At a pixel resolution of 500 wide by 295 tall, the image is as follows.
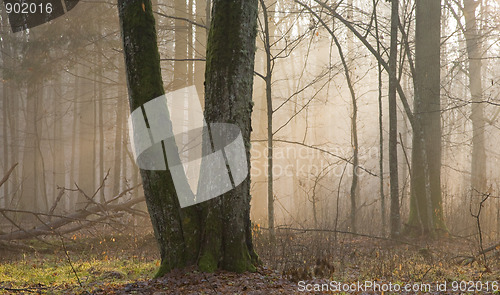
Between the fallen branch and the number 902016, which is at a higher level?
the number 902016

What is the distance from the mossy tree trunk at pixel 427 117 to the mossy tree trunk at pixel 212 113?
5641 mm

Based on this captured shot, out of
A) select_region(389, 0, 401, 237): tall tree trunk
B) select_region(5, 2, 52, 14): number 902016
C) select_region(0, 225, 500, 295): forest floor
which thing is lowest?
select_region(0, 225, 500, 295): forest floor

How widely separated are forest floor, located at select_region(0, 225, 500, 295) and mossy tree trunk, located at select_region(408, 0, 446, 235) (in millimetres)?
804

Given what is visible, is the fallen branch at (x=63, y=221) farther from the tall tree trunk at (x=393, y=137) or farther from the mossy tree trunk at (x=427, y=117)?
the mossy tree trunk at (x=427, y=117)

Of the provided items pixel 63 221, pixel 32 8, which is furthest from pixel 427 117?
pixel 32 8

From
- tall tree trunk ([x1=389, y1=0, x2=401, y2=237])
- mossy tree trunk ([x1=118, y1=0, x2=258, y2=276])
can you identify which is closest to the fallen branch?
mossy tree trunk ([x1=118, y1=0, x2=258, y2=276])

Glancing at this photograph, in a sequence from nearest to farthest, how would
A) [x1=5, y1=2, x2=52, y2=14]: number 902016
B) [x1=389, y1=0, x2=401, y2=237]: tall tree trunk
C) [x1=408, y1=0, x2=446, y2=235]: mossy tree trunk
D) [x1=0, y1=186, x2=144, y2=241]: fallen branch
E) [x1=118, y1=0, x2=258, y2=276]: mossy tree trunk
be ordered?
[x1=118, y1=0, x2=258, y2=276]: mossy tree trunk < [x1=0, y1=186, x2=144, y2=241]: fallen branch < [x1=389, y1=0, x2=401, y2=237]: tall tree trunk < [x1=408, y1=0, x2=446, y2=235]: mossy tree trunk < [x1=5, y1=2, x2=52, y2=14]: number 902016

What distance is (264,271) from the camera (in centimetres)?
504

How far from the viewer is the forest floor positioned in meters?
4.62

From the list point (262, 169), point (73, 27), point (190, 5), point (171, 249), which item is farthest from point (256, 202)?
point (171, 249)

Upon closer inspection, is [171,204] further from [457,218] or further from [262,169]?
[262,169]

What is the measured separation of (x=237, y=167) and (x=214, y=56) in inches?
53.0

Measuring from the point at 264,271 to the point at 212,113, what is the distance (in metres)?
1.96

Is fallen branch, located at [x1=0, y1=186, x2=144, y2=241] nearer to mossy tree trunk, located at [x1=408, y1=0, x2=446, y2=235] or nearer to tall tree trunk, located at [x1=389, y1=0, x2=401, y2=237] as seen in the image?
tall tree trunk, located at [x1=389, y1=0, x2=401, y2=237]
